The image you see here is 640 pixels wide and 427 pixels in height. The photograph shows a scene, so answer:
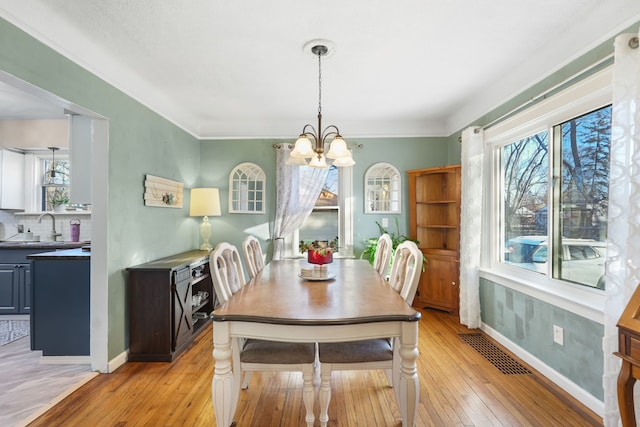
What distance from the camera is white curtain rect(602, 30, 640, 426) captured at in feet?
5.25

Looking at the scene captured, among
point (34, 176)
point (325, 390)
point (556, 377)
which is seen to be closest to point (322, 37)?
point (325, 390)

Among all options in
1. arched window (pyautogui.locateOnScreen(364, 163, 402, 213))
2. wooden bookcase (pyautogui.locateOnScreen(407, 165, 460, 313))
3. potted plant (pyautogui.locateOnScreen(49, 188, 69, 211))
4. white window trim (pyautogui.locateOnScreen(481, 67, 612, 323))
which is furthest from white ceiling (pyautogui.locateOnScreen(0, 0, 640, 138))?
potted plant (pyautogui.locateOnScreen(49, 188, 69, 211))

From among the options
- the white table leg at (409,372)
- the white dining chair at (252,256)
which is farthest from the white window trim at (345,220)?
the white table leg at (409,372)

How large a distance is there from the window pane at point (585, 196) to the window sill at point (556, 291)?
0.07 m

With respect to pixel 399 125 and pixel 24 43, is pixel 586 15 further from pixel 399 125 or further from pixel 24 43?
pixel 24 43

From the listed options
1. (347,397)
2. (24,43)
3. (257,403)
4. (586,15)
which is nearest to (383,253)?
(347,397)

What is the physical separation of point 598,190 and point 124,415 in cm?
345

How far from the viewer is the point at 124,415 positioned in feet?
6.56

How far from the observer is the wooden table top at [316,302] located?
1517mm

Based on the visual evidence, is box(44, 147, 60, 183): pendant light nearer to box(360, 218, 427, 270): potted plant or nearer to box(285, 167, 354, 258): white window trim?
box(285, 167, 354, 258): white window trim

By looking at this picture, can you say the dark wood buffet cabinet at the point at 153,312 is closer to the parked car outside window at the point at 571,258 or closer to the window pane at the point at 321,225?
A: the window pane at the point at 321,225

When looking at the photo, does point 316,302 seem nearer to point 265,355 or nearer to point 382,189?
point 265,355

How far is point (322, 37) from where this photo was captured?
228 cm

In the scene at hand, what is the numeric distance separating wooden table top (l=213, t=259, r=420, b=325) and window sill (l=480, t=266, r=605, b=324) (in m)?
1.26
